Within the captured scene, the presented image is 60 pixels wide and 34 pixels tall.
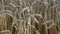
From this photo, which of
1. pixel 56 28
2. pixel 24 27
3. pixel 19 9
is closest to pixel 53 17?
pixel 56 28

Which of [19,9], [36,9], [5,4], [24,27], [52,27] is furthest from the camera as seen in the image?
[5,4]

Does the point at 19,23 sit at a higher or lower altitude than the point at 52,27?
higher

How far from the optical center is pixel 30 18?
1419 millimetres

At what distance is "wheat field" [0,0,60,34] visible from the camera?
1398 mm

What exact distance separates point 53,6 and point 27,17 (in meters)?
0.56

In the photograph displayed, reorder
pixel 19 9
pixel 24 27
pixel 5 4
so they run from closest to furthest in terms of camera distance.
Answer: pixel 24 27
pixel 19 9
pixel 5 4

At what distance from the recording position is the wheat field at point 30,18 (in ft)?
4.59

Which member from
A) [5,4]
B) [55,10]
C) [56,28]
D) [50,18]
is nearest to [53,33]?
[56,28]

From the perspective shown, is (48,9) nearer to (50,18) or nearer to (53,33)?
(50,18)

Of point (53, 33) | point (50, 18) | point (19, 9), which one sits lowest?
point (53, 33)

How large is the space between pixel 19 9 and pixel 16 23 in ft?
0.85

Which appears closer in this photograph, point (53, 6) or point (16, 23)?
point (16, 23)

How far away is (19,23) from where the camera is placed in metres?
1.39

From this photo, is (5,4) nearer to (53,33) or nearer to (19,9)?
(19,9)
